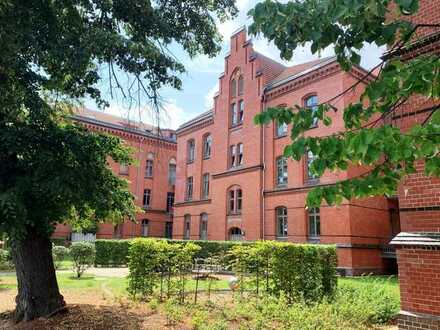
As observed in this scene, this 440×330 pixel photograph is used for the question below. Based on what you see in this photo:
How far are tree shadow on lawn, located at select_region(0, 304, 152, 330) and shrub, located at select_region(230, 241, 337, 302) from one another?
3.01 metres

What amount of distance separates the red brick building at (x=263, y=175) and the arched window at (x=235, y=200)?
0.07m

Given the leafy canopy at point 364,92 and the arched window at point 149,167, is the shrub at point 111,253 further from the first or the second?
the leafy canopy at point 364,92

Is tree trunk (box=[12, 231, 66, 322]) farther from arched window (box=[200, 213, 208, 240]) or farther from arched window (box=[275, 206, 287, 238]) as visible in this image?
arched window (box=[200, 213, 208, 240])

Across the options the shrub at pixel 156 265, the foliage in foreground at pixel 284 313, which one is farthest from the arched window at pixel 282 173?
the shrub at pixel 156 265

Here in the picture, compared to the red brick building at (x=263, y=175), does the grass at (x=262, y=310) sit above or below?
below

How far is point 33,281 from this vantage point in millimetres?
8047

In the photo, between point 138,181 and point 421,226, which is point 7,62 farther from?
point 138,181

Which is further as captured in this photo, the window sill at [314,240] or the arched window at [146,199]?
the arched window at [146,199]

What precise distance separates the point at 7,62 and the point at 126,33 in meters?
2.54

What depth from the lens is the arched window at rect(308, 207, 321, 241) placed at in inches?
839

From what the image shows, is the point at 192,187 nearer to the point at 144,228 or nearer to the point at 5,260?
the point at 144,228

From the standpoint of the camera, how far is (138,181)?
40.1 m

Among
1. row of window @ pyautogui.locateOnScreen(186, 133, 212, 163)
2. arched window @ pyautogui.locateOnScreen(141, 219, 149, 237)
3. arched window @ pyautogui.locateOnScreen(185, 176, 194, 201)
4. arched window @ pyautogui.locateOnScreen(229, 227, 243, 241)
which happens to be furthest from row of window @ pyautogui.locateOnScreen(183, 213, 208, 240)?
arched window @ pyautogui.locateOnScreen(141, 219, 149, 237)

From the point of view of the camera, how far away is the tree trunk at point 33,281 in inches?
314
